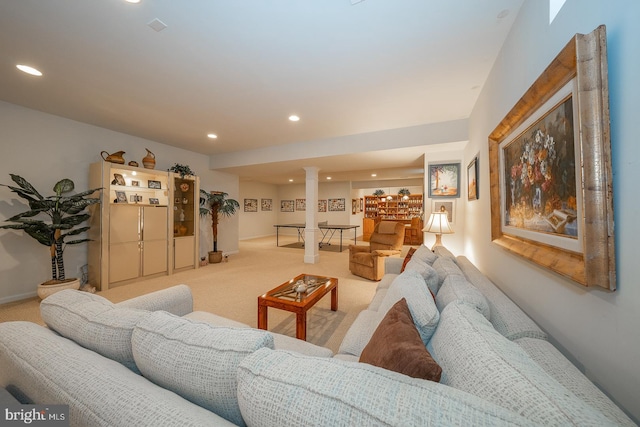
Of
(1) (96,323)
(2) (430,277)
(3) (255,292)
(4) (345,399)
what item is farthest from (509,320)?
(3) (255,292)

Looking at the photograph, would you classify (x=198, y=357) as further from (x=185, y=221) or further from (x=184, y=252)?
(x=185, y=221)

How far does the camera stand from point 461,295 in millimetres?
1090

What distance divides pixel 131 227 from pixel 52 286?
45.2 inches

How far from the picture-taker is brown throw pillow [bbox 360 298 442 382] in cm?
63

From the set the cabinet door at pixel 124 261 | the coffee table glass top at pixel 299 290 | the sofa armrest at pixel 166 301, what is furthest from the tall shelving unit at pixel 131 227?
the coffee table glass top at pixel 299 290

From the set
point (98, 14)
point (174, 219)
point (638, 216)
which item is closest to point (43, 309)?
point (98, 14)

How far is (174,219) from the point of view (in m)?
4.52

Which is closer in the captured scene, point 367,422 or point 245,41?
point 367,422

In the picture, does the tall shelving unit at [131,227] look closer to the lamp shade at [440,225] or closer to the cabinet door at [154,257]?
the cabinet door at [154,257]

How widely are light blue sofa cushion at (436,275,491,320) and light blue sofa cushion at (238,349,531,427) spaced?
0.68 meters

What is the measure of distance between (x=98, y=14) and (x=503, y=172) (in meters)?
3.04

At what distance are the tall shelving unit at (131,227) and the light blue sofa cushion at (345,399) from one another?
4.17 metres

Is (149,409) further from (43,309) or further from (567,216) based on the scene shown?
(567,216)

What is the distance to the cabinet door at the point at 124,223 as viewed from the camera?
11.6 ft
